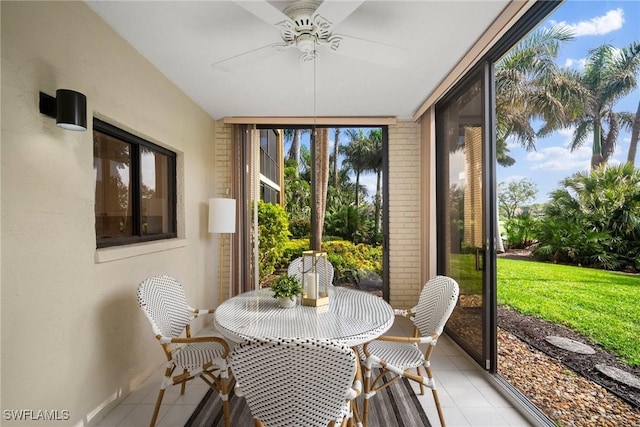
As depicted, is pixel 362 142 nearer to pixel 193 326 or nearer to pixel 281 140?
pixel 281 140

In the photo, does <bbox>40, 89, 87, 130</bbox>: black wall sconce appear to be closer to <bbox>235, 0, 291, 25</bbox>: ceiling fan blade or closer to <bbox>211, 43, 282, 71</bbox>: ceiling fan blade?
<bbox>211, 43, 282, 71</bbox>: ceiling fan blade

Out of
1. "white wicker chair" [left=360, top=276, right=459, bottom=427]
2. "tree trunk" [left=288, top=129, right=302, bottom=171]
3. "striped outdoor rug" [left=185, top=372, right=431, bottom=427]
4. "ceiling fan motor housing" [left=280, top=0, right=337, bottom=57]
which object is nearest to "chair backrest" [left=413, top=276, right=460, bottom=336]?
"white wicker chair" [left=360, top=276, right=459, bottom=427]

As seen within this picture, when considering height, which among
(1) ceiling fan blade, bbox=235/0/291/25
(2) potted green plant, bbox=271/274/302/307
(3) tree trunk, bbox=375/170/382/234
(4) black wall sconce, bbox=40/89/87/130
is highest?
(1) ceiling fan blade, bbox=235/0/291/25

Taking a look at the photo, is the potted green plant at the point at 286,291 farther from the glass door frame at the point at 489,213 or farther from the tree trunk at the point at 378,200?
the tree trunk at the point at 378,200

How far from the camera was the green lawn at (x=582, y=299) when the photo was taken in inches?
68.0

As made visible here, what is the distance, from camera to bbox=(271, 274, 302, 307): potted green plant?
2084mm

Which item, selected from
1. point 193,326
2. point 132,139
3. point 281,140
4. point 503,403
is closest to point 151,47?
point 132,139

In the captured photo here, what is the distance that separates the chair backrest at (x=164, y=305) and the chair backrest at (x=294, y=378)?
974mm

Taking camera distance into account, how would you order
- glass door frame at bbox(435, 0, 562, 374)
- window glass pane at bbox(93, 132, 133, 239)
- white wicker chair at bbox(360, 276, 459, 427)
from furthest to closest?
glass door frame at bbox(435, 0, 562, 374) → window glass pane at bbox(93, 132, 133, 239) → white wicker chair at bbox(360, 276, 459, 427)

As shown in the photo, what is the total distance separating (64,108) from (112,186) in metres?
0.84

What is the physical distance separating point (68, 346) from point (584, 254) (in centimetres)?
333

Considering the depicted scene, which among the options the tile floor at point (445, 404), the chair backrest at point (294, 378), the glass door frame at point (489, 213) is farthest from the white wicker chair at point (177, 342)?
the glass door frame at point (489, 213)

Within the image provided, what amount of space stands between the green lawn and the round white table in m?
1.32

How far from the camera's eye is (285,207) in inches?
170
